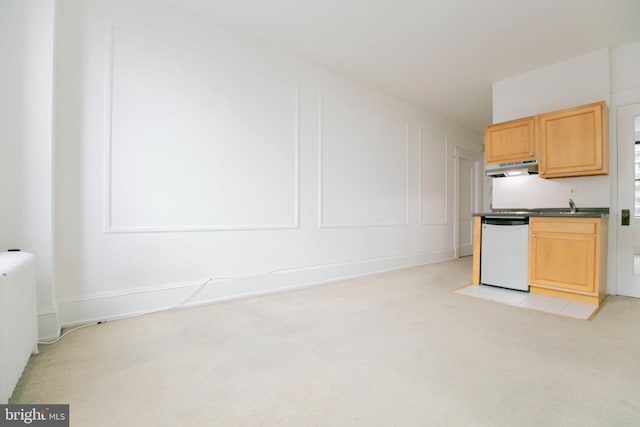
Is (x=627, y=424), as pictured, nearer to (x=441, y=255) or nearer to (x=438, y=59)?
(x=438, y=59)

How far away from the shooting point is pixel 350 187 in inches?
171

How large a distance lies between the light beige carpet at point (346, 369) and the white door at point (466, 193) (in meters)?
3.90

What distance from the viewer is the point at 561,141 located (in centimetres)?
359

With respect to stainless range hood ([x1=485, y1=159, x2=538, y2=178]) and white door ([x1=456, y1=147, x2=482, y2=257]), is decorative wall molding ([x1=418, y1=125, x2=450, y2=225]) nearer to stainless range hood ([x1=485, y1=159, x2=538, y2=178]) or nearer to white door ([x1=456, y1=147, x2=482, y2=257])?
white door ([x1=456, y1=147, x2=482, y2=257])

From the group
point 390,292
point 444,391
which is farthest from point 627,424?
point 390,292

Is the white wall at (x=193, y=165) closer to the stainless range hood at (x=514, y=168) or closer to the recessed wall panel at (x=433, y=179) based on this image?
the recessed wall panel at (x=433, y=179)

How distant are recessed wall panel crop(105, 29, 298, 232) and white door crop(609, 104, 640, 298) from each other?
3.99m

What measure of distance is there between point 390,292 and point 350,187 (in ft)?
5.42

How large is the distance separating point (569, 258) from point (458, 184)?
3.48 metres

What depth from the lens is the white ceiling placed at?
111 inches

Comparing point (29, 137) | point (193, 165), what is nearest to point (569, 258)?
point (193, 165)

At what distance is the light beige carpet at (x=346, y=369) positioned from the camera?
1.31m

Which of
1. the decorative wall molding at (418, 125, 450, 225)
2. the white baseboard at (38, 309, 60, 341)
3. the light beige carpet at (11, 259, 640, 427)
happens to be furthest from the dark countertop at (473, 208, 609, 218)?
the white baseboard at (38, 309, 60, 341)

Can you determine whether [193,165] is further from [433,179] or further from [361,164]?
[433,179]
